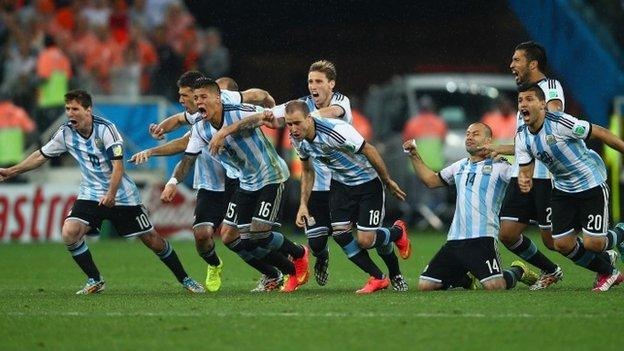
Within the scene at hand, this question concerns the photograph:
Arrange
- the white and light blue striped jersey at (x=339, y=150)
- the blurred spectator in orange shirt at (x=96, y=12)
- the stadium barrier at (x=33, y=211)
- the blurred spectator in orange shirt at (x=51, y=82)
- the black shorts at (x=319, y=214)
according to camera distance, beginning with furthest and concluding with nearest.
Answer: the blurred spectator in orange shirt at (x=96, y=12) < the blurred spectator in orange shirt at (x=51, y=82) < the stadium barrier at (x=33, y=211) < the black shorts at (x=319, y=214) < the white and light blue striped jersey at (x=339, y=150)

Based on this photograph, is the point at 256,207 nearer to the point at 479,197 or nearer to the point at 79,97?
the point at 79,97

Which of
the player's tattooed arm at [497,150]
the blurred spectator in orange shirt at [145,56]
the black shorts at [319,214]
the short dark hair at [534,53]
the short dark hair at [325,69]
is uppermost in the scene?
the blurred spectator in orange shirt at [145,56]

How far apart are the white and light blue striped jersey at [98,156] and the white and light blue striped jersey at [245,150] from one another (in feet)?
2.18

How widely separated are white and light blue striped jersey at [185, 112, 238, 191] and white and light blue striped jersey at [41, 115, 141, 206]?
2.36 ft

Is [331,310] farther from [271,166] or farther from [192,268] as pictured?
[192,268]

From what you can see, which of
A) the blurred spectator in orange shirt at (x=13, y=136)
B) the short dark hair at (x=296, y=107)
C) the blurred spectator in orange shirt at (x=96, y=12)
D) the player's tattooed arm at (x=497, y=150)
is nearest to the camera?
the short dark hair at (x=296, y=107)

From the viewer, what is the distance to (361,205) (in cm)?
1226

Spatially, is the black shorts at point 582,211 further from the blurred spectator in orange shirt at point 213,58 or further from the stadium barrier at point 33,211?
the blurred spectator in orange shirt at point 213,58

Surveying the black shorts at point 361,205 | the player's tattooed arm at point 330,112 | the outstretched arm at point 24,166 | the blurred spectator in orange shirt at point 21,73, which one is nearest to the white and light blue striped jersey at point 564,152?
the black shorts at point 361,205

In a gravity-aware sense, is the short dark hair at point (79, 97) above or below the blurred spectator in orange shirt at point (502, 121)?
below

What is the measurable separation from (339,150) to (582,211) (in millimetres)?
2083

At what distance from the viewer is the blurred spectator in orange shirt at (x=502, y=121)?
74.8 feet

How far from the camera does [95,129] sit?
12570 millimetres

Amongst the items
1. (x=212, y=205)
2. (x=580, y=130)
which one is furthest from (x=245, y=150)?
(x=580, y=130)
